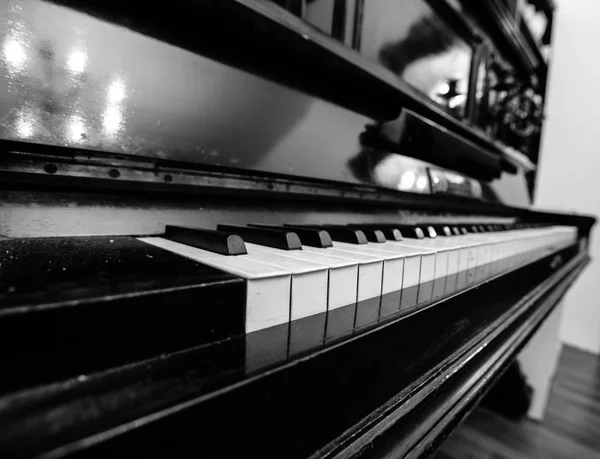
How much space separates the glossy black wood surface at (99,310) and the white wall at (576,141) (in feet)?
13.3

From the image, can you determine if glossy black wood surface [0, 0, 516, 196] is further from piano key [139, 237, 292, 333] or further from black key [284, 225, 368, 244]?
piano key [139, 237, 292, 333]

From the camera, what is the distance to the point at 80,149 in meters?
0.53

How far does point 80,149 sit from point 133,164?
75mm

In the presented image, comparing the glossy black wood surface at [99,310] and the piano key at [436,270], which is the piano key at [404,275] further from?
the glossy black wood surface at [99,310]

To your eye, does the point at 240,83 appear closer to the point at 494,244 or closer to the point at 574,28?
the point at 494,244

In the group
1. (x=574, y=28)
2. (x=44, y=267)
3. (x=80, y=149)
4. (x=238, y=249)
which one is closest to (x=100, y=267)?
(x=44, y=267)

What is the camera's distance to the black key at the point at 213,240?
463mm

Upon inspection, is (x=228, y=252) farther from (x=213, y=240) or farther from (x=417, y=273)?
(x=417, y=273)

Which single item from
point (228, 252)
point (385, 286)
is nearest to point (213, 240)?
point (228, 252)

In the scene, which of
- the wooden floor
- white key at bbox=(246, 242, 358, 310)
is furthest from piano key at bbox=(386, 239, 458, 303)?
the wooden floor

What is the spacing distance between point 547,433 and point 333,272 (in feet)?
7.44

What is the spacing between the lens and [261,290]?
1.20ft

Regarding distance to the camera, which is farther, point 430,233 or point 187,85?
point 430,233

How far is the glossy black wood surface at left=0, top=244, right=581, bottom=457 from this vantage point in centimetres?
22
